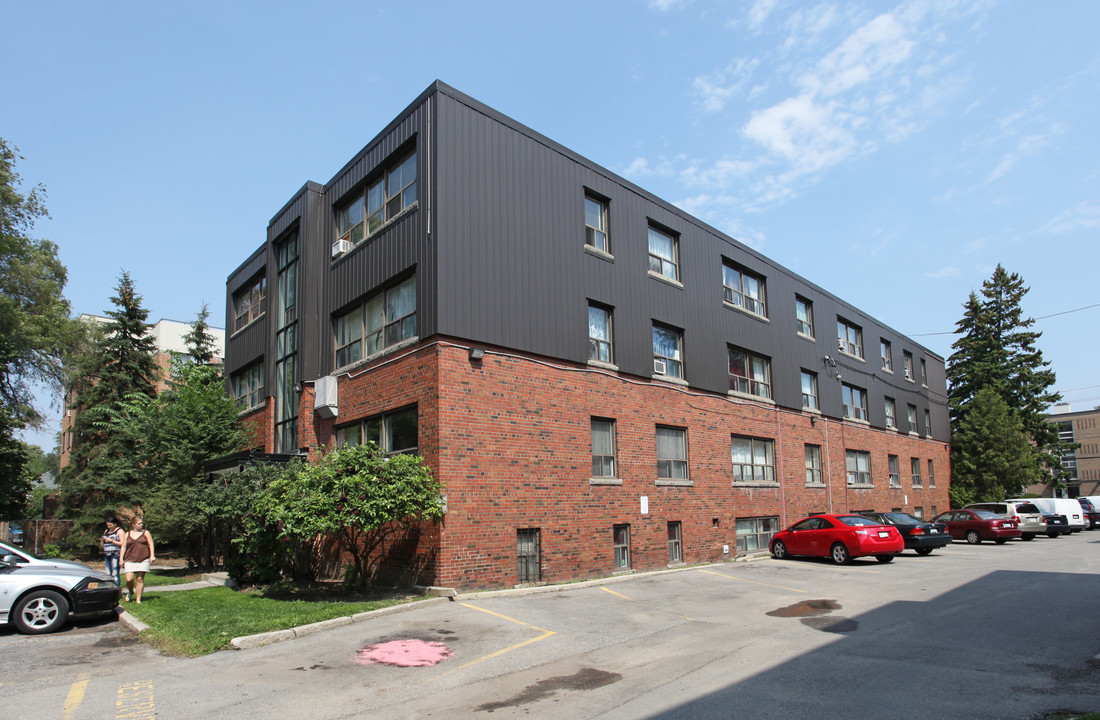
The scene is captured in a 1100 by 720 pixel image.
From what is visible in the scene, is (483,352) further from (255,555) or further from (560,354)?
(255,555)

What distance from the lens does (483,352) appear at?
16.0 meters

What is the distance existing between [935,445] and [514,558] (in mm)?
35492

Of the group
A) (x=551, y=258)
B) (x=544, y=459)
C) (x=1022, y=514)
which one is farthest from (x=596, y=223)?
(x=1022, y=514)

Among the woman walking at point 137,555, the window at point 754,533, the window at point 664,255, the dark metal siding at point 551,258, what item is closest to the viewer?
the woman walking at point 137,555

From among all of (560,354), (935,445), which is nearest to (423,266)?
(560,354)

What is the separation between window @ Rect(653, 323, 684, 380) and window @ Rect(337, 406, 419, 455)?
304 inches

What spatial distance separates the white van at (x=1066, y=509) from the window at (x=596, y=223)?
26827mm

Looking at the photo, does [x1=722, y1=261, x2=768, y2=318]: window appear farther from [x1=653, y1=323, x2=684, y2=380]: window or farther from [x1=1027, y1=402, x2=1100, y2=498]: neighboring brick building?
[x1=1027, y1=402, x2=1100, y2=498]: neighboring brick building

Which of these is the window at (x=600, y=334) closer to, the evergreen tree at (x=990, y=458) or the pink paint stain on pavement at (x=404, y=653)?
the pink paint stain on pavement at (x=404, y=653)

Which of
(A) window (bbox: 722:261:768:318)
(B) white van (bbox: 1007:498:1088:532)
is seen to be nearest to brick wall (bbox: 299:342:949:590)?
(A) window (bbox: 722:261:768:318)

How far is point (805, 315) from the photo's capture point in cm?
3100

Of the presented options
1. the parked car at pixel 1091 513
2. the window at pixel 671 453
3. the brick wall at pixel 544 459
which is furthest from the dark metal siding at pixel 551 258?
the parked car at pixel 1091 513

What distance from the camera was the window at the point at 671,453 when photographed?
814 inches

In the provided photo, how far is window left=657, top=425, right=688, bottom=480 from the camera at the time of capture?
20688 millimetres
